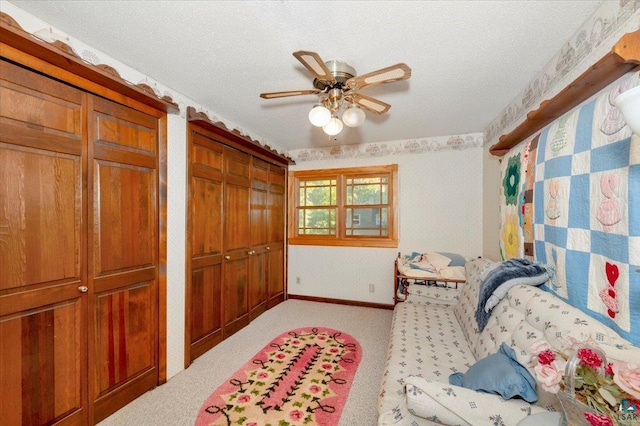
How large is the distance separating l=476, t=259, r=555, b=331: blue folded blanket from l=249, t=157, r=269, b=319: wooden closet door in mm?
2584

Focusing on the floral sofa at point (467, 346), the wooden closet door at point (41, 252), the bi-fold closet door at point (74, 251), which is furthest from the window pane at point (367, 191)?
the wooden closet door at point (41, 252)

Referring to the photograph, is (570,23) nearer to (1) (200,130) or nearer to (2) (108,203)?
(1) (200,130)

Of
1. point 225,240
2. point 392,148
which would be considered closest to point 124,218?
point 225,240

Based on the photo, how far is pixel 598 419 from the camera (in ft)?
2.34

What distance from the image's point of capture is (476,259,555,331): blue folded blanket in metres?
1.71

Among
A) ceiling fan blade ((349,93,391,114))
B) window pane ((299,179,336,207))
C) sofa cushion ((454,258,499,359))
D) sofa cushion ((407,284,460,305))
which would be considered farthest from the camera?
window pane ((299,179,336,207))

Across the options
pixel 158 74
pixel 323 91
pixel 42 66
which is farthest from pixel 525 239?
pixel 42 66

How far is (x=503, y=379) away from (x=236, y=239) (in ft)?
9.04

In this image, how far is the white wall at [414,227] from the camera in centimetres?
373

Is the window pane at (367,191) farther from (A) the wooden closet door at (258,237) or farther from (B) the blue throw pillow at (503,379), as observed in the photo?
(B) the blue throw pillow at (503,379)

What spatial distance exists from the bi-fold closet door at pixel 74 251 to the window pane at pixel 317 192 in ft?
8.73

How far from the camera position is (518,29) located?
1.60 m

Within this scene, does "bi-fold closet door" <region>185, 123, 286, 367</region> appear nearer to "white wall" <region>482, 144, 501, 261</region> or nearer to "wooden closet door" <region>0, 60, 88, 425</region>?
"wooden closet door" <region>0, 60, 88, 425</region>

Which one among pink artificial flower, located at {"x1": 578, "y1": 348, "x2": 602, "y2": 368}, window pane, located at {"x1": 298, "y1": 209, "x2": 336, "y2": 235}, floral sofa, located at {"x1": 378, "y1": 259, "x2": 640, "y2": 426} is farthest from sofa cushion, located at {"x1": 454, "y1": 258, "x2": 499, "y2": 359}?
window pane, located at {"x1": 298, "y1": 209, "x2": 336, "y2": 235}
